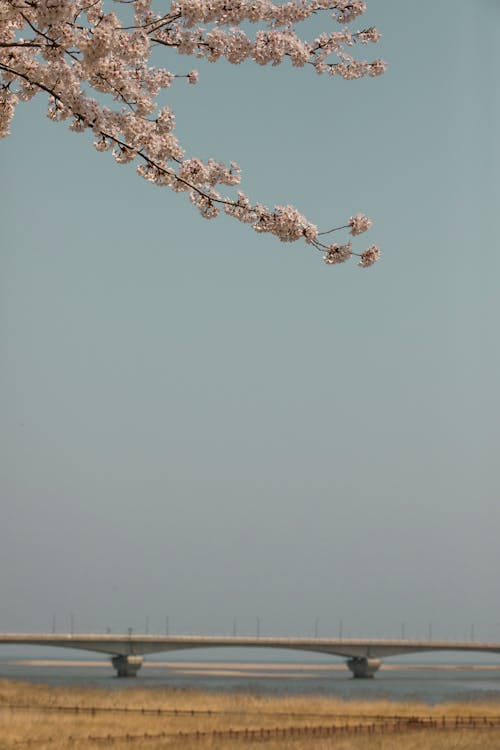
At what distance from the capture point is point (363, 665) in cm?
11525

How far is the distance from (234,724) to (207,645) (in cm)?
7149

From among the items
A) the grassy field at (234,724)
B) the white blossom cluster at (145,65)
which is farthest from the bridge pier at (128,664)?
the white blossom cluster at (145,65)

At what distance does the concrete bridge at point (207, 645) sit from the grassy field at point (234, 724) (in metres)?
49.2

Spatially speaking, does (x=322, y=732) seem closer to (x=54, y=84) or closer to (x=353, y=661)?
(x=54, y=84)

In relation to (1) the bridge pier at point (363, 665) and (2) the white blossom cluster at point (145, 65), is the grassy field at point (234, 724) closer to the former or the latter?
(2) the white blossom cluster at point (145, 65)

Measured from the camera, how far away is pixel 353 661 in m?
117

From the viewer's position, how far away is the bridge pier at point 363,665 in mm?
114062

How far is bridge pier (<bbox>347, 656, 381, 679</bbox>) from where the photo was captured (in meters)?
114

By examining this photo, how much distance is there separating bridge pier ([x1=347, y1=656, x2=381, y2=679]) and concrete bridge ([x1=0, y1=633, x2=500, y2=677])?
11cm

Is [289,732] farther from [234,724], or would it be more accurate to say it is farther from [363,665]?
[363,665]

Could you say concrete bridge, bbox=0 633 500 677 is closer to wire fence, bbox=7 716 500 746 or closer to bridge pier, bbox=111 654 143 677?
bridge pier, bbox=111 654 143 677

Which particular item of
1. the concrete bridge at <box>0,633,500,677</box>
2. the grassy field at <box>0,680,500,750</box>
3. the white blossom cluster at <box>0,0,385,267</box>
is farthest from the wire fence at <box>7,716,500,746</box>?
the concrete bridge at <box>0,633,500,677</box>

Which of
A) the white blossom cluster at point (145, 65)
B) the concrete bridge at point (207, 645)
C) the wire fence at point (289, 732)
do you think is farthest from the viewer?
the concrete bridge at point (207, 645)

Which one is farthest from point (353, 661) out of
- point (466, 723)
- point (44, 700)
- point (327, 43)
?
point (327, 43)
